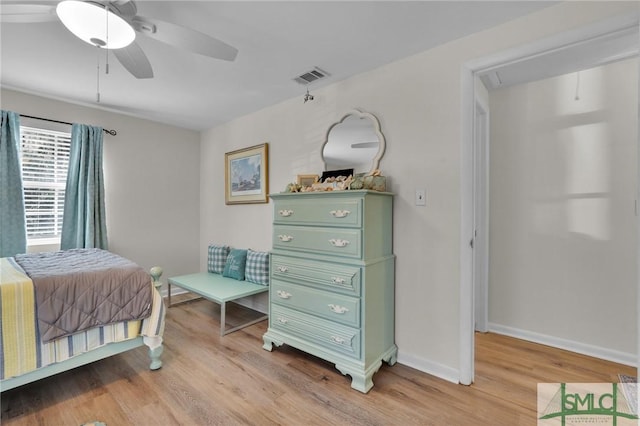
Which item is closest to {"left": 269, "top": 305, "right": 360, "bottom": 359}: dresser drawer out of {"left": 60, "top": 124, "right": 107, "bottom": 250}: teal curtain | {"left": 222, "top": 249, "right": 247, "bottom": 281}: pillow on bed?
{"left": 222, "top": 249, "right": 247, "bottom": 281}: pillow on bed

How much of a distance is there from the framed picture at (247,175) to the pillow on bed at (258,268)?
0.63 m

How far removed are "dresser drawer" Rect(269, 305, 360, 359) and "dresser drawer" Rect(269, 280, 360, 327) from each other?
5 centimetres

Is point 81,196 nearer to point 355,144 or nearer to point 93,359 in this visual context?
point 93,359

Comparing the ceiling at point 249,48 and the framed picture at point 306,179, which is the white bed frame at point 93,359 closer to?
the framed picture at point 306,179

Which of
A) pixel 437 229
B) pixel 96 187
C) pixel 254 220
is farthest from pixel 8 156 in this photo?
pixel 437 229

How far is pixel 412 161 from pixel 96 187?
337 cm

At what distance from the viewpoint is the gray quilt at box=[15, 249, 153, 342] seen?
1.70 metres

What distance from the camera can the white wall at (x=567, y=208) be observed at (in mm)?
2207

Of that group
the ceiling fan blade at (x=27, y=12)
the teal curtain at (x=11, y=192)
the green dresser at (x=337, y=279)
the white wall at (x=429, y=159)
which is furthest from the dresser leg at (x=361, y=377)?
the teal curtain at (x=11, y=192)

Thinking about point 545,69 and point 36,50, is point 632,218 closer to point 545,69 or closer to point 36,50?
point 545,69

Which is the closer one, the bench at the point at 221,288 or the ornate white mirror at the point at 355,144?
the ornate white mirror at the point at 355,144

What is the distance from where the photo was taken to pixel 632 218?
2170mm

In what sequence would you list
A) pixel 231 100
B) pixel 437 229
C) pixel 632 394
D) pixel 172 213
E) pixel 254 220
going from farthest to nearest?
pixel 172 213, pixel 254 220, pixel 231 100, pixel 437 229, pixel 632 394

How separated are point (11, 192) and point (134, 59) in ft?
7.49
